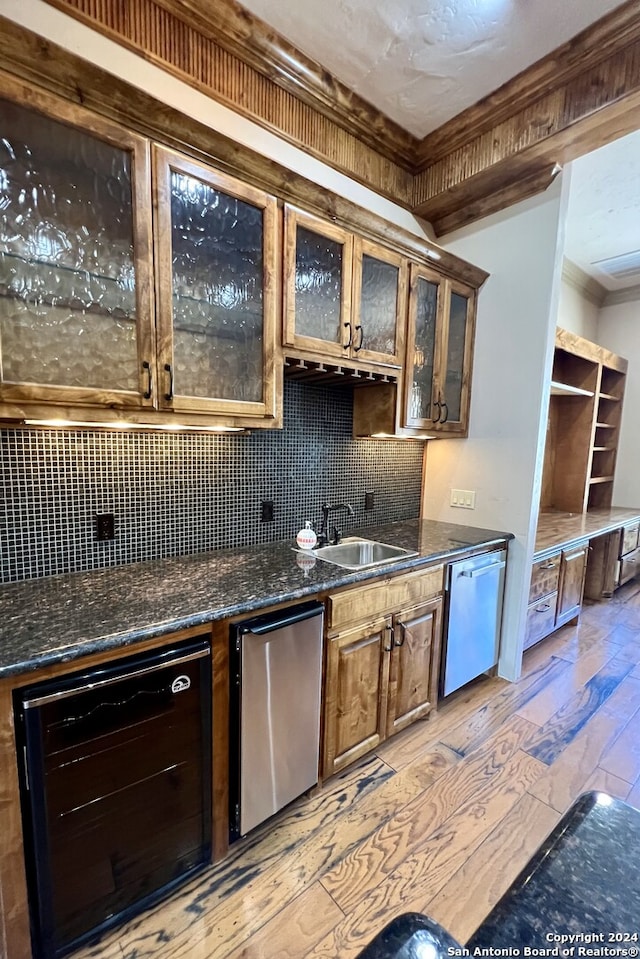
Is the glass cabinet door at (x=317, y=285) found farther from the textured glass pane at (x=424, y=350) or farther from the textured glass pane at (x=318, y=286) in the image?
the textured glass pane at (x=424, y=350)

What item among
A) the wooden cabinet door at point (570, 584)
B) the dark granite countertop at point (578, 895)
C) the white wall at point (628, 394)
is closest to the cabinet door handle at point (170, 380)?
the dark granite countertop at point (578, 895)

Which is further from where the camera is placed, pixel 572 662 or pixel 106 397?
pixel 572 662

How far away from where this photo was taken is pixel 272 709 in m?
1.45

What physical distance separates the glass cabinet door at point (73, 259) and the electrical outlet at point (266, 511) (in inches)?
35.5

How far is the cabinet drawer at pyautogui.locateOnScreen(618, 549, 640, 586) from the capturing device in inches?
157

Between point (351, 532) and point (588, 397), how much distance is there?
3.04 m

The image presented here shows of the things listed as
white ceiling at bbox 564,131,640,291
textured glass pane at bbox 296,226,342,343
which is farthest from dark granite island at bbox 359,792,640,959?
white ceiling at bbox 564,131,640,291

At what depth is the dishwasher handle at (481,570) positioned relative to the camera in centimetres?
222

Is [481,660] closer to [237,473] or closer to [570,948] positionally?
[237,473]

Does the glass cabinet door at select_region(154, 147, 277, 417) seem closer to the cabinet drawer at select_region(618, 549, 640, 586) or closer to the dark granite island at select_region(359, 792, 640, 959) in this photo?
the dark granite island at select_region(359, 792, 640, 959)

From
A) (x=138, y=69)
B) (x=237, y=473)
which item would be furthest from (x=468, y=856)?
(x=138, y=69)

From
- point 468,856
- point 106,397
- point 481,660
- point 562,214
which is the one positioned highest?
point 562,214

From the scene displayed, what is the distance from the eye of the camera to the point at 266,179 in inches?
63.2

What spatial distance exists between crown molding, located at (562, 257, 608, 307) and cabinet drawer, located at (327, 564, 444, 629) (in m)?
3.54
